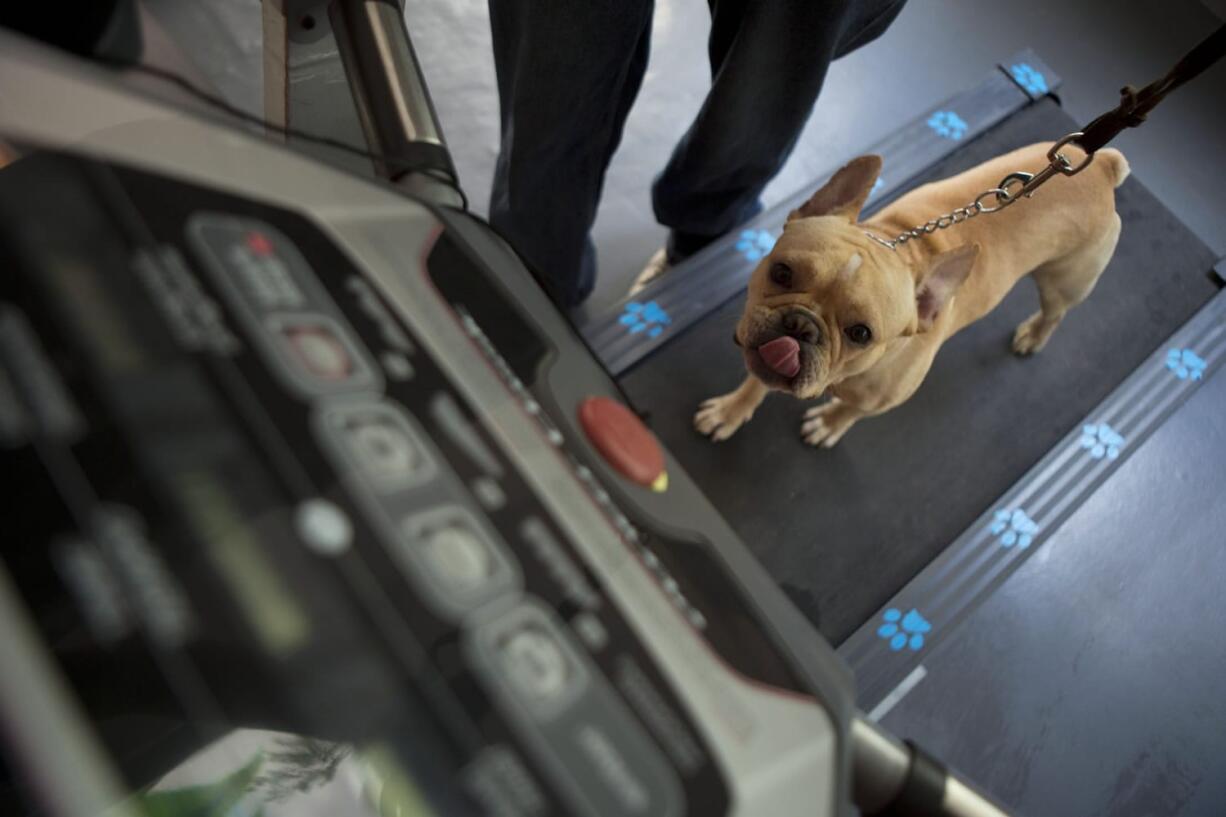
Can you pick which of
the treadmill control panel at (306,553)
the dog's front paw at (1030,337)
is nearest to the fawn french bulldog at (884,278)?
the dog's front paw at (1030,337)

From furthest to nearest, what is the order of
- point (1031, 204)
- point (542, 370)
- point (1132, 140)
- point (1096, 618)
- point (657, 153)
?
point (1132, 140) < point (657, 153) < point (1096, 618) < point (1031, 204) < point (542, 370)

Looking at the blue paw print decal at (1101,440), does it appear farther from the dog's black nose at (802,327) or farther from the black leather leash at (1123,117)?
the dog's black nose at (802,327)

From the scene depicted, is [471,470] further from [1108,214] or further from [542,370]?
[1108,214]

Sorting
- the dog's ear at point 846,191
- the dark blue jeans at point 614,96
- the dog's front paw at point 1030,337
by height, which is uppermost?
the dark blue jeans at point 614,96

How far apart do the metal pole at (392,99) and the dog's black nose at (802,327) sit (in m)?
0.57

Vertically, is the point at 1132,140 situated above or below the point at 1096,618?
above

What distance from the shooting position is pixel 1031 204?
1.41 m

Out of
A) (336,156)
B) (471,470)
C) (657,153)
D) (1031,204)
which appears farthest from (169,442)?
(657,153)

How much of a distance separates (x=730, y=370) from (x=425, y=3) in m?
1.29

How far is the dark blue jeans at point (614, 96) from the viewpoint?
1.17m

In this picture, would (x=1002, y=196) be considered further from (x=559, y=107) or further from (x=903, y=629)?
(x=903, y=629)

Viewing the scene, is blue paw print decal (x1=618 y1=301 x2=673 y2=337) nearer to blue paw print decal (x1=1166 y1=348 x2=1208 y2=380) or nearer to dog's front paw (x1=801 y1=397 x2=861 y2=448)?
dog's front paw (x1=801 y1=397 x2=861 y2=448)

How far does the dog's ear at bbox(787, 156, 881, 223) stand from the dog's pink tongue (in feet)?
0.71

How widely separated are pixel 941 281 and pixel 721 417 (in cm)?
60
